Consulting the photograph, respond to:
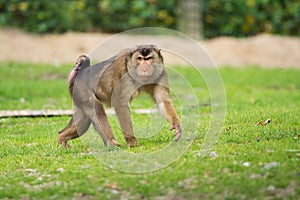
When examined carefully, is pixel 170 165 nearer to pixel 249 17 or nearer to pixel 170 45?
pixel 170 45

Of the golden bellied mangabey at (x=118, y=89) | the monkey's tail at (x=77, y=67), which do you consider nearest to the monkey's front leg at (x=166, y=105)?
the golden bellied mangabey at (x=118, y=89)

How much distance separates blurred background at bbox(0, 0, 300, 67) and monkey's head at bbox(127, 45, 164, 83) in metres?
12.8

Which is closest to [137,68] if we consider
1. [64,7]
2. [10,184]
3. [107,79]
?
[107,79]

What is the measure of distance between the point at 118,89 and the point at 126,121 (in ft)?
1.47

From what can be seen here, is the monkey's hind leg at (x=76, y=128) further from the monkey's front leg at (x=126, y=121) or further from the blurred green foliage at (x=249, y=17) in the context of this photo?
the blurred green foliage at (x=249, y=17)

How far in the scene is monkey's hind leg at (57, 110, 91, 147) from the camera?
10.5m

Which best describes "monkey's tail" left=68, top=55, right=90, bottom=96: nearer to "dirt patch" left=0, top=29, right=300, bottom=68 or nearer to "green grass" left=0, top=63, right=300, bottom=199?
"green grass" left=0, top=63, right=300, bottom=199

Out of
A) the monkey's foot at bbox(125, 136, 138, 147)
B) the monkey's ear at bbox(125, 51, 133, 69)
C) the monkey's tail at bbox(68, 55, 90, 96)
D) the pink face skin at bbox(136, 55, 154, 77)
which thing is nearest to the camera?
the pink face skin at bbox(136, 55, 154, 77)

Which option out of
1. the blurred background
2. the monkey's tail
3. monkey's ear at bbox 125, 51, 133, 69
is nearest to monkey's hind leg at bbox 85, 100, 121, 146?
the monkey's tail

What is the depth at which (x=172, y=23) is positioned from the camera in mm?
24828

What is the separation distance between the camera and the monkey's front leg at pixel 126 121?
9.95 metres

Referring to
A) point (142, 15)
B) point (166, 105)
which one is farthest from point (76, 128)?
point (142, 15)

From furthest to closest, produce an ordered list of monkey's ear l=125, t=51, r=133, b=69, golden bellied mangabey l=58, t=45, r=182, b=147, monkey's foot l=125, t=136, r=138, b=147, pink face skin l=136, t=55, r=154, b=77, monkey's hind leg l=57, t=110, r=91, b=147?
monkey's hind leg l=57, t=110, r=91, b=147 → monkey's foot l=125, t=136, r=138, b=147 → monkey's ear l=125, t=51, r=133, b=69 → golden bellied mangabey l=58, t=45, r=182, b=147 → pink face skin l=136, t=55, r=154, b=77

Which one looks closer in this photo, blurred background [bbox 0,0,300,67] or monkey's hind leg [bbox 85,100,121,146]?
monkey's hind leg [bbox 85,100,121,146]
